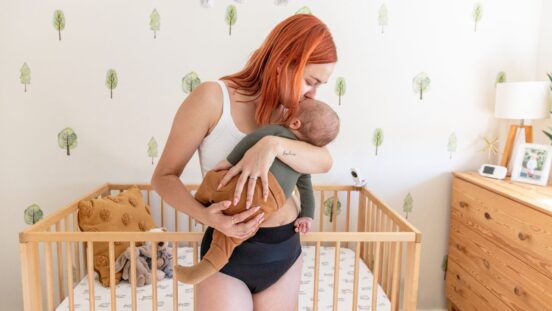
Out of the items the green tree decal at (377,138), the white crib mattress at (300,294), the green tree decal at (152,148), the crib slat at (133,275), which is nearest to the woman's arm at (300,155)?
the crib slat at (133,275)

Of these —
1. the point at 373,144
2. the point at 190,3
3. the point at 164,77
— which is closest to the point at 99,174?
the point at 164,77

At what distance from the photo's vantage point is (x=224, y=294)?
1042 millimetres

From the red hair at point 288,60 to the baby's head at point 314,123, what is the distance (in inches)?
0.9

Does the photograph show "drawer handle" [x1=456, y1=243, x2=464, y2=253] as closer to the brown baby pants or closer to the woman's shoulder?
the brown baby pants

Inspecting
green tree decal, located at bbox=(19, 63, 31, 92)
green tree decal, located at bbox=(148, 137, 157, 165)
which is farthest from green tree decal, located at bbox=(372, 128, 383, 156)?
green tree decal, located at bbox=(19, 63, 31, 92)

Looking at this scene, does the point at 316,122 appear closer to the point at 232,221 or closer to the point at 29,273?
the point at 232,221

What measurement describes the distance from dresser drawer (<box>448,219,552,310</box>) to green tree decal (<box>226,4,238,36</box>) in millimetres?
1598

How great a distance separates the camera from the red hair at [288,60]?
102 cm

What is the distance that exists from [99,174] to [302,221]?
151 cm

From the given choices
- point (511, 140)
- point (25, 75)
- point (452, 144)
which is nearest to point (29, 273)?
point (25, 75)

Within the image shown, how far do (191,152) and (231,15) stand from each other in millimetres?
1357

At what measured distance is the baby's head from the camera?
3.41 feet

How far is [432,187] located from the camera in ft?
7.84

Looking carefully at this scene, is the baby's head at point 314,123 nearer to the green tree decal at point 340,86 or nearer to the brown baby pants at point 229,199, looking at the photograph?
the brown baby pants at point 229,199
